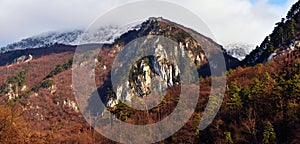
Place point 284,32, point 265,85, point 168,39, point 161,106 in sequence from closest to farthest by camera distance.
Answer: point 265,85
point 161,106
point 284,32
point 168,39

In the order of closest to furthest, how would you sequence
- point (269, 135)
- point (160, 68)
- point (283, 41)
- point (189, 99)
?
point (269, 135)
point (189, 99)
point (283, 41)
point (160, 68)

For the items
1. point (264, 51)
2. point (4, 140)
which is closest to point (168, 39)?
point (264, 51)

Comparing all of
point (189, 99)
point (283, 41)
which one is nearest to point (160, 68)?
point (283, 41)

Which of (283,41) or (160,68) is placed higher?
(283,41)

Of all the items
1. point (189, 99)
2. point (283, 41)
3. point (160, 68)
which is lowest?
point (189, 99)

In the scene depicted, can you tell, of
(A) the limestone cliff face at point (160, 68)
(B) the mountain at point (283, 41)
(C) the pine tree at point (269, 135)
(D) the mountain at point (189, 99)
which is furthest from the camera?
(A) the limestone cliff face at point (160, 68)

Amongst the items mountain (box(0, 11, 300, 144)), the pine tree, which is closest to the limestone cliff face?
mountain (box(0, 11, 300, 144))

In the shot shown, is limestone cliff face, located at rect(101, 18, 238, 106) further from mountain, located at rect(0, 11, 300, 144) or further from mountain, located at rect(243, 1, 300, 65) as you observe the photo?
mountain, located at rect(243, 1, 300, 65)

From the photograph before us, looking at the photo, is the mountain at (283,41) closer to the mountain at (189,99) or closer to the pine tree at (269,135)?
the mountain at (189,99)

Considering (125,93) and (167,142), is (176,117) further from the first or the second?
(125,93)

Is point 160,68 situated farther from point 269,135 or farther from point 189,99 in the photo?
point 269,135

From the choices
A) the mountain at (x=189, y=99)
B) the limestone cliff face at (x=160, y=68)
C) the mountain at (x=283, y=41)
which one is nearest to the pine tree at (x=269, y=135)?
the mountain at (x=189, y=99)
